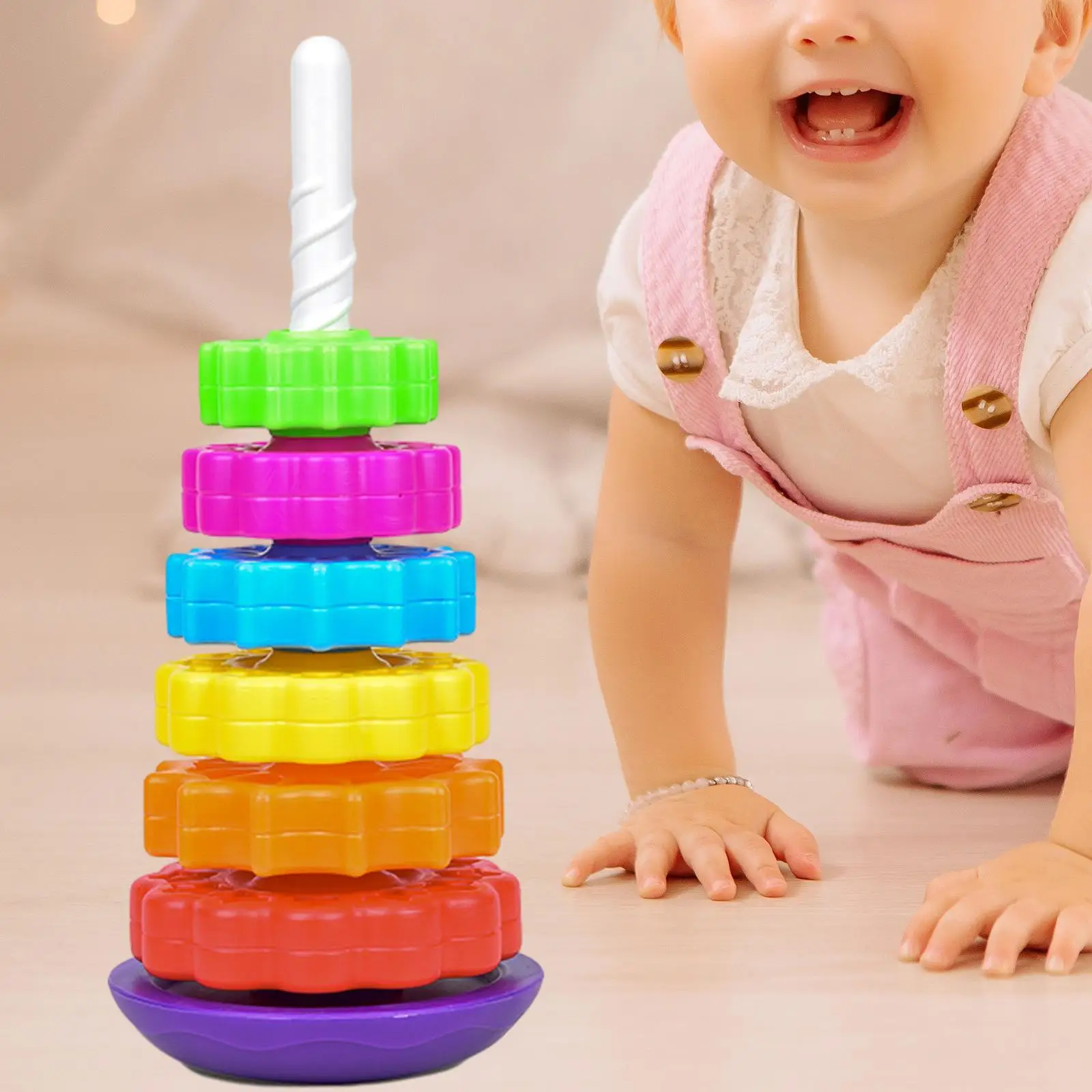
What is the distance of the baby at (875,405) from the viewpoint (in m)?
0.84

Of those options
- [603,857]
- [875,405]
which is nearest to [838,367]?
[875,405]

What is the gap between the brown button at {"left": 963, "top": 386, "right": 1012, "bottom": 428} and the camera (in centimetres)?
91

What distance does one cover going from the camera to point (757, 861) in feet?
3.02

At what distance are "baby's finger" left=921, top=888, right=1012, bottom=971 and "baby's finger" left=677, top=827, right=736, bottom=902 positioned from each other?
11cm

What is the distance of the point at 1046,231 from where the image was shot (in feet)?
2.97

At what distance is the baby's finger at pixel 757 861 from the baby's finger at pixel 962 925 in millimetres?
95

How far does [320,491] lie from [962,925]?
0.32 meters

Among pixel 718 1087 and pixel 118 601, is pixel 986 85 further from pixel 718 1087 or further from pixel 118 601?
pixel 118 601

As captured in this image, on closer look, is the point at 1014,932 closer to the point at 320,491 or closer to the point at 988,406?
the point at 988,406

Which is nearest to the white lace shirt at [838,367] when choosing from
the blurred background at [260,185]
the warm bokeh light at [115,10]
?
the blurred background at [260,185]

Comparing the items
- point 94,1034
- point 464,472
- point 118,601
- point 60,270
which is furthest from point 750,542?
point 94,1034

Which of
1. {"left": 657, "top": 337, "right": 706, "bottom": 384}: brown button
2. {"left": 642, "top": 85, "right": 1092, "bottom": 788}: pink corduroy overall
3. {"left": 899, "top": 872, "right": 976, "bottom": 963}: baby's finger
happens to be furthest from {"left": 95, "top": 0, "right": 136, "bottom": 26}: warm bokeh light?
{"left": 899, "top": 872, "right": 976, "bottom": 963}: baby's finger

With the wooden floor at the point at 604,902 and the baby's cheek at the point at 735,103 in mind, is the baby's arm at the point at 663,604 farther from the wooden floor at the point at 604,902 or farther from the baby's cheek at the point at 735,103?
the baby's cheek at the point at 735,103

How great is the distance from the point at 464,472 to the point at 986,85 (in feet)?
3.36
